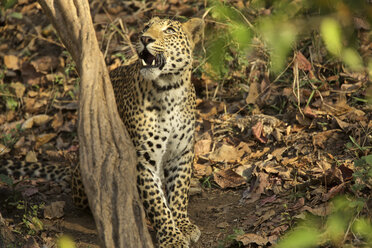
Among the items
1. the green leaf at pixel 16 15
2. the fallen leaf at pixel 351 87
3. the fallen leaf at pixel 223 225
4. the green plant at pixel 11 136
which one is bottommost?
the fallen leaf at pixel 223 225

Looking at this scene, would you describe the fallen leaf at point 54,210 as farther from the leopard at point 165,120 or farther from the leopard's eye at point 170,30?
the leopard's eye at point 170,30

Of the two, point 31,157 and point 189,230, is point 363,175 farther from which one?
point 31,157

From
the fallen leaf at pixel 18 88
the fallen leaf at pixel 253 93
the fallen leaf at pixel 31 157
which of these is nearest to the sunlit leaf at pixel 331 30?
the fallen leaf at pixel 253 93

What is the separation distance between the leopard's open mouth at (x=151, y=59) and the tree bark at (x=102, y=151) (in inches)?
20.3

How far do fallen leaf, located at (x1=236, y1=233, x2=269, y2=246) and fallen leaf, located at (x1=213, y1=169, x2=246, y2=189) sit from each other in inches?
49.0

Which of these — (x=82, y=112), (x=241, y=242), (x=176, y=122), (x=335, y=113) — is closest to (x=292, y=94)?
(x=335, y=113)

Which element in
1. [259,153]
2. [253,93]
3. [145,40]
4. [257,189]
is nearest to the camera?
[145,40]

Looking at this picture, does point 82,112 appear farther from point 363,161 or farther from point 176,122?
point 363,161

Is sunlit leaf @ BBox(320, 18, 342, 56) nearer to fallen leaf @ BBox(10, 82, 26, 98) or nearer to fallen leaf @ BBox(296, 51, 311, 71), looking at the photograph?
fallen leaf @ BBox(296, 51, 311, 71)

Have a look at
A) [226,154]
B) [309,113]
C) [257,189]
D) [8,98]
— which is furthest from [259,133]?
[8,98]

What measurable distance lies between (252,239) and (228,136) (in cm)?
245

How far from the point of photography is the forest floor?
223 inches

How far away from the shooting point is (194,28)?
5.72m

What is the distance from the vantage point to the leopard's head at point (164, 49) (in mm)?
5051
